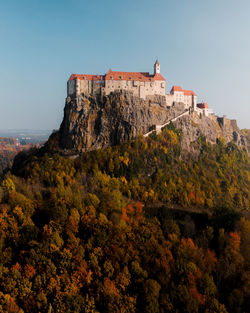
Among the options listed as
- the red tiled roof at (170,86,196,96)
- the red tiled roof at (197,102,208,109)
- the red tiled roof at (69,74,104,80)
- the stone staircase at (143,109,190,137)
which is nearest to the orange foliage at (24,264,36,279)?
the stone staircase at (143,109,190,137)

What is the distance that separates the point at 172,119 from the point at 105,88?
20.3 metres

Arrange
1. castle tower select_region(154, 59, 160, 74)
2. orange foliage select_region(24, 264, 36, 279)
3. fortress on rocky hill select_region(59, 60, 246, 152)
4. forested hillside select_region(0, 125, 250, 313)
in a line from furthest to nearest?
castle tower select_region(154, 59, 160, 74) → fortress on rocky hill select_region(59, 60, 246, 152) → orange foliage select_region(24, 264, 36, 279) → forested hillside select_region(0, 125, 250, 313)

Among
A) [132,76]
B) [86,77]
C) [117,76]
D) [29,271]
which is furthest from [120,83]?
[29,271]

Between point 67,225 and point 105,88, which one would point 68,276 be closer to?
point 67,225

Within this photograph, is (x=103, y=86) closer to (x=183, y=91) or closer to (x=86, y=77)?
(x=86, y=77)

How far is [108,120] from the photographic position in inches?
2625

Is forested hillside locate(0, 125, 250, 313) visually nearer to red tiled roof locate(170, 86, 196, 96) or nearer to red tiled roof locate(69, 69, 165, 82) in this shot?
red tiled roof locate(69, 69, 165, 82)

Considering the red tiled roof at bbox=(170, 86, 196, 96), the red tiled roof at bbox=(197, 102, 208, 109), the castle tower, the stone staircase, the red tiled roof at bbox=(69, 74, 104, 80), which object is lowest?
the stone staircase

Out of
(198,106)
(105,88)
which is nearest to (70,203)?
(105,88)

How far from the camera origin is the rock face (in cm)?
6488

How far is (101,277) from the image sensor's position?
25.9m

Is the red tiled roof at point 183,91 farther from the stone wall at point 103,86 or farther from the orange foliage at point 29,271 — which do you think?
the orange foliage at point 29,271

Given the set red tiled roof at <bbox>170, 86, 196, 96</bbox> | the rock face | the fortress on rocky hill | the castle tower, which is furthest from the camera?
red tiled roof at <bbox>170, 86, 196, 96</bbox>

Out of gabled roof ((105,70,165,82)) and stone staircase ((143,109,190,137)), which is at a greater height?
gabled roof ((105,70,165,82))
